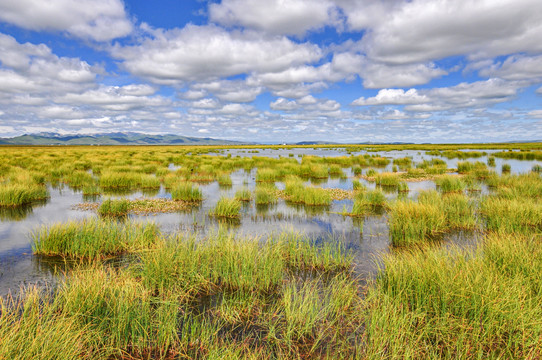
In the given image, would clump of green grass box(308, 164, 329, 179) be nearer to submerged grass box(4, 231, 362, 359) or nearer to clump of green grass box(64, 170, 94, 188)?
clump of green grass box(64, 170, 94, 188)

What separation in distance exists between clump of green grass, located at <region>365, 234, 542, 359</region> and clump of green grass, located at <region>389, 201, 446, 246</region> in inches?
145

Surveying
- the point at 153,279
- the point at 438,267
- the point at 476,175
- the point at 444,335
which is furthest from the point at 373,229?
the point at 476,175

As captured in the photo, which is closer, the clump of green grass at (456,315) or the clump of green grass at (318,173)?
the clump of green grass at (456,315)

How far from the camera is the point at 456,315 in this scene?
4.34 meters

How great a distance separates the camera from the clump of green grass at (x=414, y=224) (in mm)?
9094

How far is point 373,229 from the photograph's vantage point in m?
10.6

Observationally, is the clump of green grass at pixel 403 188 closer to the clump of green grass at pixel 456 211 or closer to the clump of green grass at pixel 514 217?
the clump of green grass at pixel 456 211

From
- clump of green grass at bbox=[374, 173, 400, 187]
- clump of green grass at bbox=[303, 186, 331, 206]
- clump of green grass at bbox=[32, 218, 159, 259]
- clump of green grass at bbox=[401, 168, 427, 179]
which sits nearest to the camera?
clump of green grass at bbox=[32, 218, 159, 259]

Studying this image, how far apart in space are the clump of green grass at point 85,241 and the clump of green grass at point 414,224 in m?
7.85

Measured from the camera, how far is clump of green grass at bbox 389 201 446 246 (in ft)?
29.8

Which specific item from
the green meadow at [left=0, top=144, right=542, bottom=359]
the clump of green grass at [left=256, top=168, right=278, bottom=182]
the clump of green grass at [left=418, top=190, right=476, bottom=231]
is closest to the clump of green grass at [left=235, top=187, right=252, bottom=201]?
the green meadow at [left=0, top=144, right=542, bottom=359]

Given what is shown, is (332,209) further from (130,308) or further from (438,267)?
(130,308)

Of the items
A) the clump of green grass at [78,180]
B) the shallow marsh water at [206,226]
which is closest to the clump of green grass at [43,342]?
the shallow marsh water at [206,226]

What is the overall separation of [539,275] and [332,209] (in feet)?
30.3
